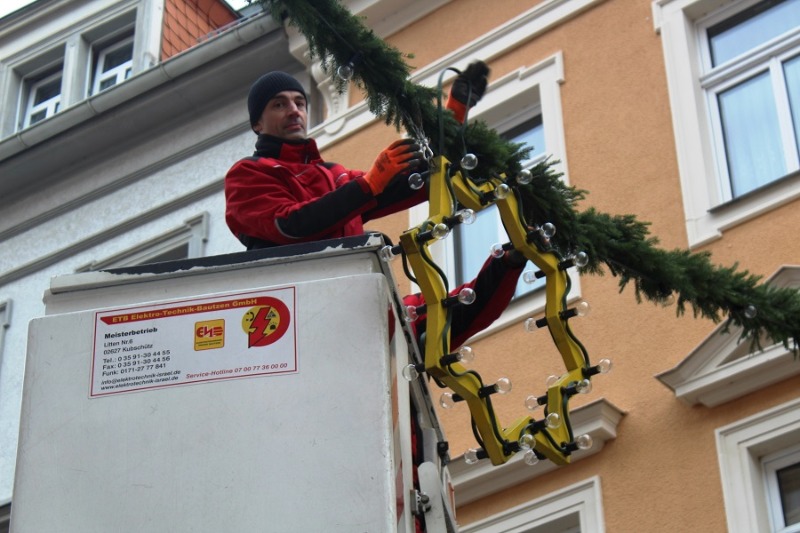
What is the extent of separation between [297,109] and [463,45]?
6.00m

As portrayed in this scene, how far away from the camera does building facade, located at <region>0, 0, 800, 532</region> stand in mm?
9445

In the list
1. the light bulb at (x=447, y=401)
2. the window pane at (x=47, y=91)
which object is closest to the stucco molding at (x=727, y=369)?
the light bulb at (x=447, y=401)

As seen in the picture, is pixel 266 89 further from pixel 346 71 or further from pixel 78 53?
pixel 78 53

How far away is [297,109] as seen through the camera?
6836mm

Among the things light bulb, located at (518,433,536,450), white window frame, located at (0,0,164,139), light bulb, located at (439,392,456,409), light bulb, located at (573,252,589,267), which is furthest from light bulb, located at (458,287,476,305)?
white window frame, located at (0,0,164,139)

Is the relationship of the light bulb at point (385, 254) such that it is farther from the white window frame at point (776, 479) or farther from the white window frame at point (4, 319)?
the white window frame at point (4, 319)

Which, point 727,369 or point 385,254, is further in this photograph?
point 727,369

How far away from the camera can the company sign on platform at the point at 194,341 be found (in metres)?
5.37

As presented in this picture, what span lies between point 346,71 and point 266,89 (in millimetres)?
870

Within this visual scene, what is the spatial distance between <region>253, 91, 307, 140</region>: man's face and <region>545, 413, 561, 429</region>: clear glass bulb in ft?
5.29

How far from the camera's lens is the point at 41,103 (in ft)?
54.9

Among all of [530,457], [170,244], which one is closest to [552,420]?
[530,457]

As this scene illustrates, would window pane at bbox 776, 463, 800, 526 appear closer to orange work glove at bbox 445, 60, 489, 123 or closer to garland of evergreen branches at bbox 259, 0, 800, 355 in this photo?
garland of evergreen branches at bbox 259, 0, 800, 355

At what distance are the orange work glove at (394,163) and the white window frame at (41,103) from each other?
411 inches
